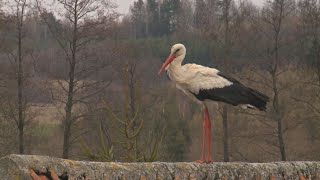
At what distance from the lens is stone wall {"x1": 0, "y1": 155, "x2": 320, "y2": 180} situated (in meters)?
4.36

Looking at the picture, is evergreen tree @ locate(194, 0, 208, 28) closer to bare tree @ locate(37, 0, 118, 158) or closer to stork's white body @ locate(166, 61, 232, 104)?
bare tree @ locate(37, 0, 118, 158)

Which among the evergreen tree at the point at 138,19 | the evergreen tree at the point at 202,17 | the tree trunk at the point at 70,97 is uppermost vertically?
the evergreen tree at the point at 138,19

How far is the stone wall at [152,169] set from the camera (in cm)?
436

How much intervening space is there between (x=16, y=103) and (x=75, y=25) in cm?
370

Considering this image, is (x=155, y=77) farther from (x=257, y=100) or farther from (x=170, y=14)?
(x=170, y=14)

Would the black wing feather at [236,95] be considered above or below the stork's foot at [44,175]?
above

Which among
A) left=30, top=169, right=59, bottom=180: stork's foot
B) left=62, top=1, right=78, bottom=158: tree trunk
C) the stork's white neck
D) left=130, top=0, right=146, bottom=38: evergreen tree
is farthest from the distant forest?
left=130, top=0, right=146, bottom=38: evergreen tree

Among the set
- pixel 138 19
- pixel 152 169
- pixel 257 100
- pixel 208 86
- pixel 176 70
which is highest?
pixel 138 19

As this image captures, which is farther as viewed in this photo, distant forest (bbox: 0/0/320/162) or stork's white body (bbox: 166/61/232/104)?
distant forest (bbox: 0/0/320/162)

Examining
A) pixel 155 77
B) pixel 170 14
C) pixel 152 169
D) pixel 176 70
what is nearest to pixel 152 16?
pixel 170 14

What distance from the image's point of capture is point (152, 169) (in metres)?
5.41

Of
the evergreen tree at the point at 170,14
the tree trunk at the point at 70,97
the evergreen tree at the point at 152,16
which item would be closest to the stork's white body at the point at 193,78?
the tree trunk at the point at 70,97

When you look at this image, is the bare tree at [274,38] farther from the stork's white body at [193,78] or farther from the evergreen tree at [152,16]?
the evergreen tree at [152,16]

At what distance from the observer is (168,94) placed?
110ft
